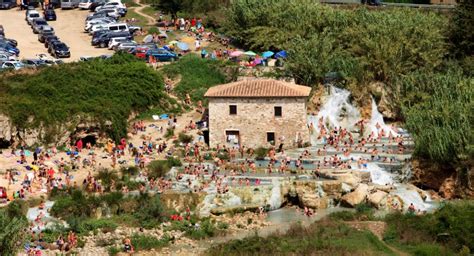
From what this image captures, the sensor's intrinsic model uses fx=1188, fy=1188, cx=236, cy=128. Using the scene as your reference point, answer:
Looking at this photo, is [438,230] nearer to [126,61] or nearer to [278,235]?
[278,235]

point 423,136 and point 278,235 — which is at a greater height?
point 423,136

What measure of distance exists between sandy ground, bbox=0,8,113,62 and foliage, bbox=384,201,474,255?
1403 inches

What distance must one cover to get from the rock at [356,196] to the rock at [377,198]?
0.40m

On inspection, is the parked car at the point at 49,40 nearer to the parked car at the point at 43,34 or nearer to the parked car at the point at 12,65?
the parked car at the point at 43,34

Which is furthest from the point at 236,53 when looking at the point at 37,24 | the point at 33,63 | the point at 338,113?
the point at 37,24

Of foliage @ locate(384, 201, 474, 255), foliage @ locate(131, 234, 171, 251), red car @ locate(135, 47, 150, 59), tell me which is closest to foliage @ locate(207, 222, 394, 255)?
foliage @ locate(384, 201, 474, 255)

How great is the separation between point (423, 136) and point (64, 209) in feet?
69.8

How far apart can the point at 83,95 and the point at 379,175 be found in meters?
21.2

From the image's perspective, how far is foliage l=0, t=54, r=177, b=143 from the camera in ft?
251

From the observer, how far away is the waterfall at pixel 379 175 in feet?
232

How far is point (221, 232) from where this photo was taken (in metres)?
63.5

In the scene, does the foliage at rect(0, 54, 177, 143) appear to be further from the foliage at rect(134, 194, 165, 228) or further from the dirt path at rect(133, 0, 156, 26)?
the dirt path at rect(133, 0, 156, 26)

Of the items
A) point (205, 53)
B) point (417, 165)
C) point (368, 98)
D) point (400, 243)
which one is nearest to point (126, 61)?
point (205, 53)

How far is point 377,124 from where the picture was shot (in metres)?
80.2
